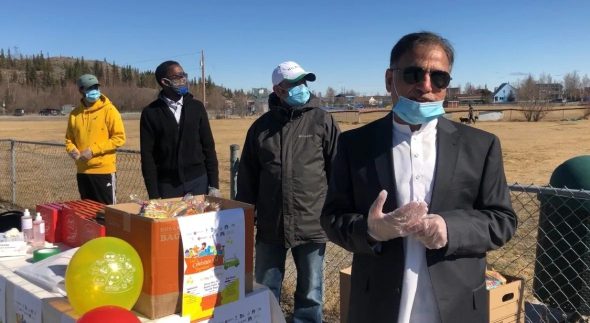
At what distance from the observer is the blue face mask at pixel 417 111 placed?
1938 mm

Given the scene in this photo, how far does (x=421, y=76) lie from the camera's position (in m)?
1.93

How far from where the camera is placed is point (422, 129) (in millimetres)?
2016

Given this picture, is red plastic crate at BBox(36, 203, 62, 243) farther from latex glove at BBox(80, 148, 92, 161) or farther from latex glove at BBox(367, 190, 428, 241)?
latex glove at BBox(367, 190, 428, 241)

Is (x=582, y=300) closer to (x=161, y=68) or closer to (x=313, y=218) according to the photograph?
(x=313, y=218)

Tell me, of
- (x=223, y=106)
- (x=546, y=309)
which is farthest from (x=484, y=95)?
(x=546, y=309)

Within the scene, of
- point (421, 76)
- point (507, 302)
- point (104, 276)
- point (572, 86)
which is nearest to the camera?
point (421, 76)

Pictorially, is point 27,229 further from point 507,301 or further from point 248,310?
point 507,301

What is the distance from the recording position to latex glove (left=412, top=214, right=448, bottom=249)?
5.63 feet

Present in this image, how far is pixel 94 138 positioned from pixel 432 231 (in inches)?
179

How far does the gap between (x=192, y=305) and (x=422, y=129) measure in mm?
1311

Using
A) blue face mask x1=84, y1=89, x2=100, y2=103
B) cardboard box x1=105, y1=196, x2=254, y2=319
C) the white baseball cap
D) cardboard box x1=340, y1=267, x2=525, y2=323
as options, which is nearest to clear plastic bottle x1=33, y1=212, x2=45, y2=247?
cardboard box x1=105, y1=196, x2=254, y2=319

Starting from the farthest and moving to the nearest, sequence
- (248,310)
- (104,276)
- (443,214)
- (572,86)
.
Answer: (572,86)
(248,310)
(104,276)
(443,214)

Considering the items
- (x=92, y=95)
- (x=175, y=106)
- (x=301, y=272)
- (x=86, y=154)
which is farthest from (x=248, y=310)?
(x=92, y=95)

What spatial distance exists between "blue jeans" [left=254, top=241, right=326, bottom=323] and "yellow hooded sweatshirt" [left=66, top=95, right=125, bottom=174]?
271 cm
